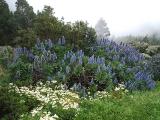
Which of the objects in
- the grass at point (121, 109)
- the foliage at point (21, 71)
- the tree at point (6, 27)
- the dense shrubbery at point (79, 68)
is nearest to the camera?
the grass at point (121, 109)

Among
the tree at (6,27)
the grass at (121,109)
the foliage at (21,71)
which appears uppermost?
the tree at (6,27)

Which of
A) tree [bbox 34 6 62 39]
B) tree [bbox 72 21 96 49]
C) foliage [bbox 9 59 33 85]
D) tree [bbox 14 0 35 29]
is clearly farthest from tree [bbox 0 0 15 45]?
foliage [bbox 9 59 33 85]

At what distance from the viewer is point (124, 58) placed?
69.6 ft

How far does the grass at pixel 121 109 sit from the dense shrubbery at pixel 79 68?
1.89 m

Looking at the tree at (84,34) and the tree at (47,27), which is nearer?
the tree at (84,34)

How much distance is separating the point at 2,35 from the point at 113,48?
8919 mm

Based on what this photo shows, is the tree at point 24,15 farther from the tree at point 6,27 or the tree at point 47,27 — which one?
the tree at point 47,27

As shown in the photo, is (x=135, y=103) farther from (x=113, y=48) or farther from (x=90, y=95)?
(x=113, y=48)

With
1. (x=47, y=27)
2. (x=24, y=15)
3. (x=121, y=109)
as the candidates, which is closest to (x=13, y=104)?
(x=121, y=109)

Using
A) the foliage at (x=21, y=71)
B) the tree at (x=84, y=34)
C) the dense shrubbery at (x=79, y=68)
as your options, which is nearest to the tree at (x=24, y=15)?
the tree at (x=84, y=34)

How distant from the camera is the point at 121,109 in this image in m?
15.0

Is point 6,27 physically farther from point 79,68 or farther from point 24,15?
point 79,68

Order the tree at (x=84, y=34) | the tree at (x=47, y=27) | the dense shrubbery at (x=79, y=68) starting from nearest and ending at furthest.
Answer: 1. the dense shrubbery at (x=79, y=68)
2. the tree at (x=84, y=34)
3. the tree at (x=47, y=27)

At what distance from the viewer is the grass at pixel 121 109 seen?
14559mm
